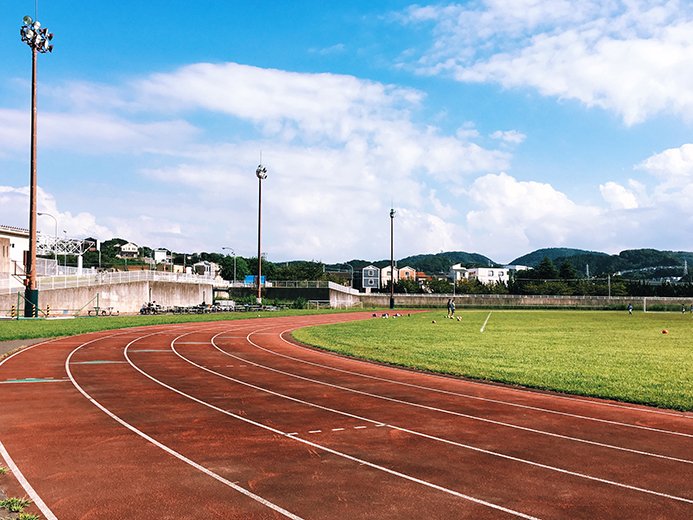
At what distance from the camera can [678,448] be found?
921 centimetres

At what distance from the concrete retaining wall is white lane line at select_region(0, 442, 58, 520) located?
38.6 metres

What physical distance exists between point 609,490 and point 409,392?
7.18 meters

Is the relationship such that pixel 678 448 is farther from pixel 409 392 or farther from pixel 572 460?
pixel 409 392

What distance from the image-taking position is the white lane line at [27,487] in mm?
6367

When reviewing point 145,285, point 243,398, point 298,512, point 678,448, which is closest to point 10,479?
point 298,512

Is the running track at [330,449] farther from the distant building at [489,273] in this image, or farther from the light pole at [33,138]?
the distant building at [489,273]

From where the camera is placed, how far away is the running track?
6.70 metres

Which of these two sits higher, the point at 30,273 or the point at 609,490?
the point at 30,273

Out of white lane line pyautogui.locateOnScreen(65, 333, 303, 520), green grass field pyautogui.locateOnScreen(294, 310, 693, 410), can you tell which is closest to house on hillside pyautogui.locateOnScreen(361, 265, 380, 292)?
green grass field pyautogui.locateOnScreen(294, 310, 693, 410)

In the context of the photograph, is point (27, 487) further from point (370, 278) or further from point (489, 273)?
point (489, 273)

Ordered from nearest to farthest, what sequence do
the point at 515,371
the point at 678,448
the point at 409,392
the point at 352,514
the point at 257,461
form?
1. the point at 352,514
2. the point at 257,461
3. the point at 678,448
4. the point at 409,392
5. the point at 515,371

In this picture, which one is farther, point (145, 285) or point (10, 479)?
point (145, 285)

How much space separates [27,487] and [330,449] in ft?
13.5

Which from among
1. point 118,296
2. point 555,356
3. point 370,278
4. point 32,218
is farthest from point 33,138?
point 370,278
